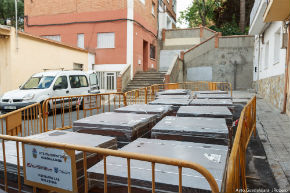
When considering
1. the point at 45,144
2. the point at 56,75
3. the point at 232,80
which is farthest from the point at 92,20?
the point at 45,144

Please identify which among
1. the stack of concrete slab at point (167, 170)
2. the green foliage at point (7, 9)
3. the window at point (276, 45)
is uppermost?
the green foliage at point (7, 9)

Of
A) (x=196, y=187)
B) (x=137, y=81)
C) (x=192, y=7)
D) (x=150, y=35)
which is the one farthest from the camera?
(x=192, y=7)

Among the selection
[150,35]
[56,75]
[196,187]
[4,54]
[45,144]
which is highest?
[150,35]

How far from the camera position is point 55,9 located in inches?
821

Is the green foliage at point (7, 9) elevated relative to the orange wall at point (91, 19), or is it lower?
elevated

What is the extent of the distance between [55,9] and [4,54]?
9211mm

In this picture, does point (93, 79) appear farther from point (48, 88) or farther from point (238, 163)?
point (238, 163)

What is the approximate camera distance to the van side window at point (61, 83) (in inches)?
436

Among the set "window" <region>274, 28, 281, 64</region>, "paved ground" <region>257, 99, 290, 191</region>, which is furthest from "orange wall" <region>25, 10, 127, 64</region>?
"paved ground" <region>257, 99, 290, 191</region>

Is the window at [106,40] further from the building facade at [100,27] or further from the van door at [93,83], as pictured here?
the van door at [93,83]

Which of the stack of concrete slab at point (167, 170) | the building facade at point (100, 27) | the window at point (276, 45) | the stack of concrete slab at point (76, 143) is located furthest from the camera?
the building facade at point (100, 27)

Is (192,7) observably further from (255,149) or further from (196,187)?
(196,187)

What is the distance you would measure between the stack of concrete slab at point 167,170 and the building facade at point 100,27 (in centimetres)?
1735

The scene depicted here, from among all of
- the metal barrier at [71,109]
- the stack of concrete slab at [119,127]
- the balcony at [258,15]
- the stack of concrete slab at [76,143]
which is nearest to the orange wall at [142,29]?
the balcony at [258,15]
